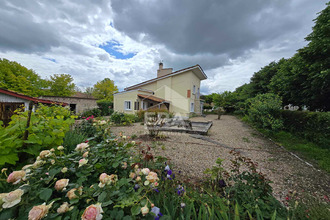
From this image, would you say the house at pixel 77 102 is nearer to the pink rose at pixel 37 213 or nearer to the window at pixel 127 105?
the window at pixel 127 105

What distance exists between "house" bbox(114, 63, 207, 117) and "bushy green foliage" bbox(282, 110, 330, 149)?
9.80 metres

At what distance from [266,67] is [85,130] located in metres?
22.7

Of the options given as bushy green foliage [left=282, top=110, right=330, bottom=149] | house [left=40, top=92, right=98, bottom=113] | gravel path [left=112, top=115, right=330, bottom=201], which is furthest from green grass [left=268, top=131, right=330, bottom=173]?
house [left=40, top=92, right=98, bottom=113]

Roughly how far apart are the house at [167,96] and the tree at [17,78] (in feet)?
39.1

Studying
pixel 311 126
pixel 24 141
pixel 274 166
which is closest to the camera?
pixel 24 141

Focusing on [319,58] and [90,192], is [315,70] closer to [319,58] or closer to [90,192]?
[319,58]

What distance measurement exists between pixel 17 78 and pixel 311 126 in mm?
26766

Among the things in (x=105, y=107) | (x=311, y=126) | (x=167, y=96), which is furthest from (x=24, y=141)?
(x=105, y=107)

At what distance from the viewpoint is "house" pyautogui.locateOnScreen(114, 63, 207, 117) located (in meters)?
14.3

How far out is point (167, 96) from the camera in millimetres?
16344

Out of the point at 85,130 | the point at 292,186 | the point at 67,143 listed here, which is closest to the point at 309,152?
the point at 292,186

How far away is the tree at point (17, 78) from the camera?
14641 mm

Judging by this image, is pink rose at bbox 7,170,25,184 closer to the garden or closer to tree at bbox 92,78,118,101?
the garden

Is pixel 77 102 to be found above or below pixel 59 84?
below
